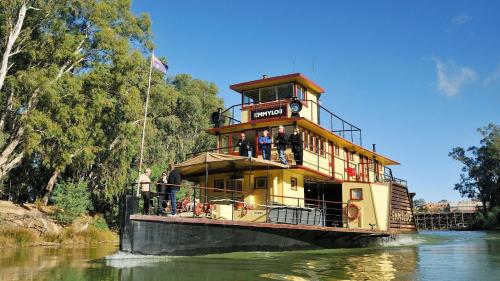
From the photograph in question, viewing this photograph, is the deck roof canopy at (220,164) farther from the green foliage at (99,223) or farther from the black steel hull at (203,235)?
the green foliage at (99,223)

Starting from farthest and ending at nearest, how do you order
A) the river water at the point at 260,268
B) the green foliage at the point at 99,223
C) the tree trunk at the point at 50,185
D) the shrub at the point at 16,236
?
the tree trunk at the point at 50,185
the green foliage at the point at 99,223
the shrub at the point at 16,236
the river water at the point at 260,268

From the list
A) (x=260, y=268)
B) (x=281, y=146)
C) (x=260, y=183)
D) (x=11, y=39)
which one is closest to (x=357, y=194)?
(x=260, y=183)

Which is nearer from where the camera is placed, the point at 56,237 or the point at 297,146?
the point at 297,146

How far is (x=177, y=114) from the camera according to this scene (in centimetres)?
4828

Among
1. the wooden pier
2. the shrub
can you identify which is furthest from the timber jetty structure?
the wooden pier

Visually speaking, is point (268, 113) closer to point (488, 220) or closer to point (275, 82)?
point (275, 82)

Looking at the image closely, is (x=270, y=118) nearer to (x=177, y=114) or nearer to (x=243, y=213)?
(x=243, y=213)

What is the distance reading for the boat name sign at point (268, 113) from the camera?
1750 centimetres

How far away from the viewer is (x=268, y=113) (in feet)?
58.2

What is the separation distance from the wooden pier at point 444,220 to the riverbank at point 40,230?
4898 cm

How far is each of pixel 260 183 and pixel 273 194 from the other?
0.63m

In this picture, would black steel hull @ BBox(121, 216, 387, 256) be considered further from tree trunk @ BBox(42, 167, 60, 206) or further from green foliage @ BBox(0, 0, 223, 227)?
tree trunk @ BBox(42, 167, 60, 206)

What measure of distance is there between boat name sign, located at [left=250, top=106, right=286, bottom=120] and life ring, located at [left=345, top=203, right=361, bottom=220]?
4040mm

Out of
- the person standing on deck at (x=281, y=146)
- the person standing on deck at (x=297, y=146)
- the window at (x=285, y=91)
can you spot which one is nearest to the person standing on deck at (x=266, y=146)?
the person standing on deck at (x=281, y=146)
